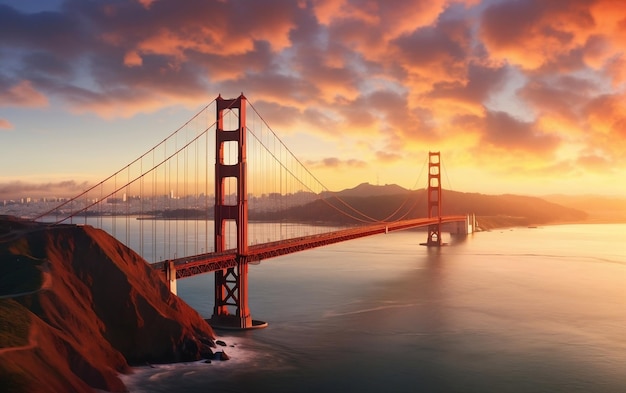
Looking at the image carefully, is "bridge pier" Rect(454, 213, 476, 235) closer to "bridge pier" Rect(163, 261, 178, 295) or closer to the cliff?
"bridge pier" Rect(163, 261, 178, 295)

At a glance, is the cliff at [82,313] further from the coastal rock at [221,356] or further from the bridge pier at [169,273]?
the bridge pier at [169,273]

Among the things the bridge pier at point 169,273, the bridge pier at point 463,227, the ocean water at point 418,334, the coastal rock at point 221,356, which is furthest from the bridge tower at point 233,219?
the bridge pier at point 463,227

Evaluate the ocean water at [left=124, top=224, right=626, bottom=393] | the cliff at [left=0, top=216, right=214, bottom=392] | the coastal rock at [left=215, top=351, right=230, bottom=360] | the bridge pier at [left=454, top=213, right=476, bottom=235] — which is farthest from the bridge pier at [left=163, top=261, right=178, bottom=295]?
the bridge pier at [left=454, top=213, right=476, bottom=235]

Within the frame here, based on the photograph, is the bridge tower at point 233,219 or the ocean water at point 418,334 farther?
the bridge tower at point 233,219

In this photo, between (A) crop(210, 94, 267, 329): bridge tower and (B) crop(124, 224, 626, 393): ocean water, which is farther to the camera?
(A) crop(210, 94, 267, 329): bridge tower

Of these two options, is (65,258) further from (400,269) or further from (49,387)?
(400,269)

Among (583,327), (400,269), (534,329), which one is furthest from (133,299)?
(400,269)

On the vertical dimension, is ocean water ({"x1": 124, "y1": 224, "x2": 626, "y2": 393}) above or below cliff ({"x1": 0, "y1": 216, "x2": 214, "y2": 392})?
below

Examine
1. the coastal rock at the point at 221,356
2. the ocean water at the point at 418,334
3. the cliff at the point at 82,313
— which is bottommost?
the ocean water at the point at 418,334
